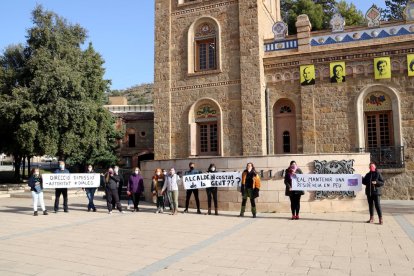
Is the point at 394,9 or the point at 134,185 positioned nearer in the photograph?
the point at 134,185

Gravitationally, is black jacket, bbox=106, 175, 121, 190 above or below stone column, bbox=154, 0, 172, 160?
below

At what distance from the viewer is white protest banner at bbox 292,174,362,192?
11719 mm

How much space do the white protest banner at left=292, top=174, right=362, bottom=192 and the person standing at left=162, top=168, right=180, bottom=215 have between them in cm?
399

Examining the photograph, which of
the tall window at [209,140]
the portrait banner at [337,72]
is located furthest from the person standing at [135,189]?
the portrait banner at [337,72]

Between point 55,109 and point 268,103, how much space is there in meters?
14.1

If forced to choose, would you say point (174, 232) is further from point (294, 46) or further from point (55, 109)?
point (55, 109)

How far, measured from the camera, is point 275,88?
63.6 feet

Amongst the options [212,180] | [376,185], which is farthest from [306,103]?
[376,185]

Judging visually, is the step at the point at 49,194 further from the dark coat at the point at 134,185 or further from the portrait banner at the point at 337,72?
the portrait banner at the point at 337,72

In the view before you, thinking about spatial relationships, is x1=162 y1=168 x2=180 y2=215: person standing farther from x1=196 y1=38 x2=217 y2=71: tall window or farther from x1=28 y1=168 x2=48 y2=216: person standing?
x1=196 y1=38 x2=217 y2=71: tall window

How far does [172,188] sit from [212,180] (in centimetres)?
140

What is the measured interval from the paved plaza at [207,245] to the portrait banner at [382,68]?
7918 mm

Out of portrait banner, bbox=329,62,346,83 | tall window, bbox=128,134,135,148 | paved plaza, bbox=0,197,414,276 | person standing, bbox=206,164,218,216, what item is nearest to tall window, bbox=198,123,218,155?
portrait banner, bbox=329,62,346,83

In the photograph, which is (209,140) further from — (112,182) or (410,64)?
(410,64)
